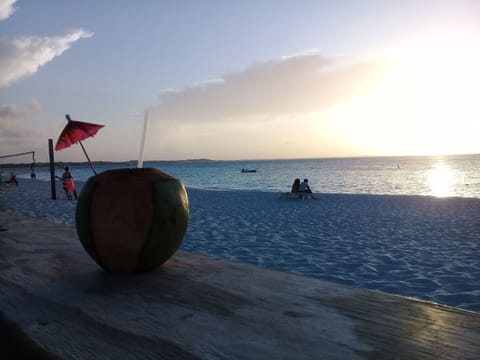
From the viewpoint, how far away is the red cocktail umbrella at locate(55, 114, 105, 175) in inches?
111

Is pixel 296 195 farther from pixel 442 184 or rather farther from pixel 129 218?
pixel 442 184

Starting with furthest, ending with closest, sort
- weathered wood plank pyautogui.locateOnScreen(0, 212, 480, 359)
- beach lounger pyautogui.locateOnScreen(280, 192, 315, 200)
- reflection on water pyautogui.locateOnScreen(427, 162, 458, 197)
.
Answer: reflection on water pyautogui.locateOnScreen(427, 162, 458, 197), beach lounger pyautogui.locateOnScreen(280, 192, 315, 200), weathered wood plank pyautogui.locateOnScreen(0, 212, 480, 359)

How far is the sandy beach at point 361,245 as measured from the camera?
4512 mm

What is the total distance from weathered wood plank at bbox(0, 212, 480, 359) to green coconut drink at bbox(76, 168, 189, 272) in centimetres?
13

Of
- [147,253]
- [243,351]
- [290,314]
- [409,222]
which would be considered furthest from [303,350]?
[409,222]

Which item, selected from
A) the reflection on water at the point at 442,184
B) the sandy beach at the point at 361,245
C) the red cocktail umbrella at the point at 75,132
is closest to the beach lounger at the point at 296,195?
the sandy beach at the point at 361,245

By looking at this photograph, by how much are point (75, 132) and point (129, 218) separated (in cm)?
100

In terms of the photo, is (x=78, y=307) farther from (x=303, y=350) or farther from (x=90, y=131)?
(x=90, y=131)

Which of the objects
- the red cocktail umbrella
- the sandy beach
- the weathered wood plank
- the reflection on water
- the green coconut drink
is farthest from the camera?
the reflection on water

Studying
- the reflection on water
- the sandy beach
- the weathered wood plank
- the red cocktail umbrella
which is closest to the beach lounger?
the sandy beach

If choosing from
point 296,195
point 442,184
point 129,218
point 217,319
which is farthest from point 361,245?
point 442,184

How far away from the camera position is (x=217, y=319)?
165 cm

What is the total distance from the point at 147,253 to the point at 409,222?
29.2 ft

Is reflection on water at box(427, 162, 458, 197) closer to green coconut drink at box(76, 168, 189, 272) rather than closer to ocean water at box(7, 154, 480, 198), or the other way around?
ocean water at box(7, 154, 480, 198)
